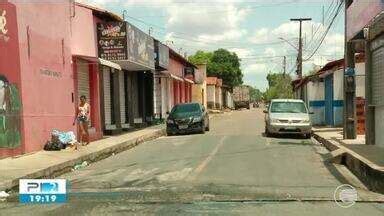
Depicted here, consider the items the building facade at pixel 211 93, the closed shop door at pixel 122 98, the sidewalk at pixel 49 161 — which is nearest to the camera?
the sidewalk at pixel 49 161

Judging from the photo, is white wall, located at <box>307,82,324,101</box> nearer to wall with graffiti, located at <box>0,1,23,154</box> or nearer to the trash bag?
the trash bag

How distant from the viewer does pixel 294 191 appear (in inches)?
439

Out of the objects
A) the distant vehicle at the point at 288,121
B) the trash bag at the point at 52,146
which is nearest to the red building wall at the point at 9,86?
the trash bag at the point at 52,146

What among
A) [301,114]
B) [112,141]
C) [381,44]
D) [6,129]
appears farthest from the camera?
[301,114]

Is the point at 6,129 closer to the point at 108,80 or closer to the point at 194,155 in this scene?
the point at 194,155

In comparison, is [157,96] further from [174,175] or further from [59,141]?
[174,175]

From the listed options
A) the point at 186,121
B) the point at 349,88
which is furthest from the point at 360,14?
the point at 186,121

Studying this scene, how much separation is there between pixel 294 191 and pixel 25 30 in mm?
9618

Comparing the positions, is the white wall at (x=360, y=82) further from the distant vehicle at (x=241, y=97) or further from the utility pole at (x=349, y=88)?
the distant vehicle at (x=241, y=97)

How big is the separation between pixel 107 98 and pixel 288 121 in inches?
323

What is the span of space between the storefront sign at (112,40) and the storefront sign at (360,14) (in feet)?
29.4

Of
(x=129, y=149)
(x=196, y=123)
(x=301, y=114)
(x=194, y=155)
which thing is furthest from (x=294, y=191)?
(x=196, y=123)

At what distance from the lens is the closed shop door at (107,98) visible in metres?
27.9

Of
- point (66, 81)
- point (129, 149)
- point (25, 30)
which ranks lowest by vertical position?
point (129, 149)
